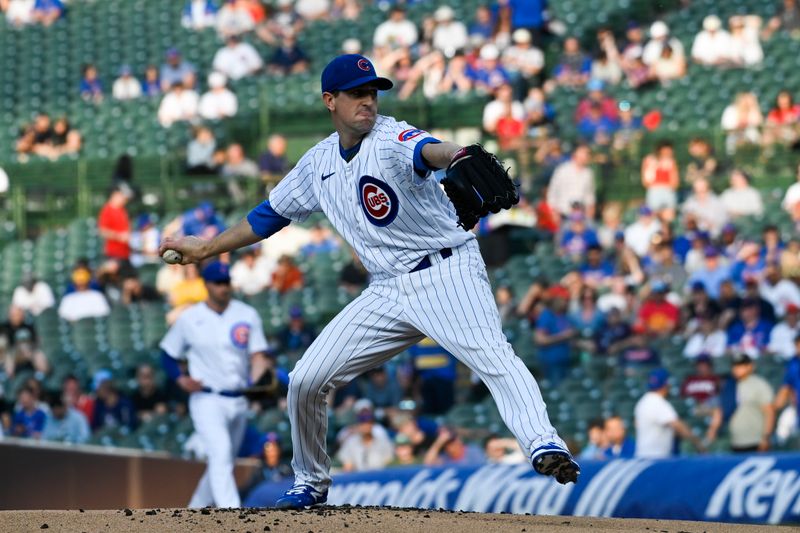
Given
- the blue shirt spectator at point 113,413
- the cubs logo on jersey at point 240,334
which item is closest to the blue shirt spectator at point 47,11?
the blue shirt spectator at point 113,413

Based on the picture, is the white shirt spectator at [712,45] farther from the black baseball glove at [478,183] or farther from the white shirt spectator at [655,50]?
the black baseball glove at [478,183]

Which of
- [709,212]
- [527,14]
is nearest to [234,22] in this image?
[527,14]

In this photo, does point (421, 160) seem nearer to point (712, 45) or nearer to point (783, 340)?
point (783, 340)

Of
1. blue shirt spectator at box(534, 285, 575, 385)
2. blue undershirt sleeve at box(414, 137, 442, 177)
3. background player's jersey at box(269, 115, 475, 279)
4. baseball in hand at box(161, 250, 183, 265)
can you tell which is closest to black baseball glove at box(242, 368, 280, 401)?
baseball in hand at box(161, 250, 183, 265)

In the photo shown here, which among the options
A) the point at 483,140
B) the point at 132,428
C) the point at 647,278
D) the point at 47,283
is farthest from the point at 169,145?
the point at 647,278

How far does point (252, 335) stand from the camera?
9164mm

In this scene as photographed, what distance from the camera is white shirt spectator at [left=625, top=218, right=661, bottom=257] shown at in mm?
13500

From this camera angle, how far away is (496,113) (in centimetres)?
1578

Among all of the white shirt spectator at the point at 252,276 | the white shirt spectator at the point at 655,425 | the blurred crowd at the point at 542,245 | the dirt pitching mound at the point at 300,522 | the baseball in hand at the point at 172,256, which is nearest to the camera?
the dirt pitching mound at the point at 300,522

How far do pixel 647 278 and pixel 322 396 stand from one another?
7.63 meters

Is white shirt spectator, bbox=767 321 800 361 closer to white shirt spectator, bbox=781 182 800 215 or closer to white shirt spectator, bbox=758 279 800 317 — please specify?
white shirt spectator, bbox=758 279 800 317

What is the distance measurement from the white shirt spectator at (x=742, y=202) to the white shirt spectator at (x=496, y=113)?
8.86 ft

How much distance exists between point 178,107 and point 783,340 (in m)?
8.67

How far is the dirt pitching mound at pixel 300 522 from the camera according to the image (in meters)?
5.27
